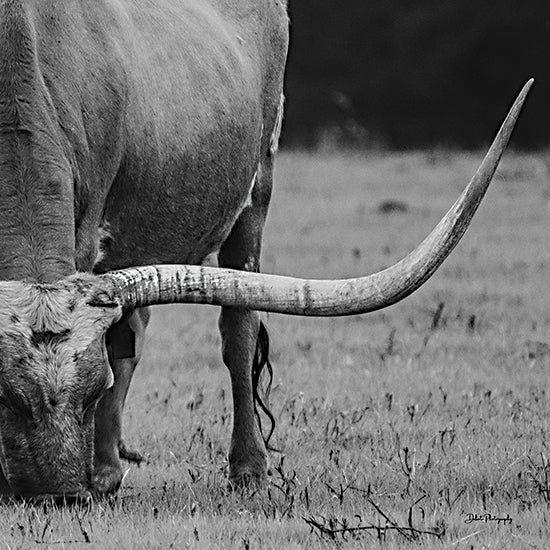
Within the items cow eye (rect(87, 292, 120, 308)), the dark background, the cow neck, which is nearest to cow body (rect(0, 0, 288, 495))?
the cow neck

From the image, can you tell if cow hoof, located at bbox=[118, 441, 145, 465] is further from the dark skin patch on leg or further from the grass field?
the dark skin patch on leg

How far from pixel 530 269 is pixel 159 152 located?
24.5ft

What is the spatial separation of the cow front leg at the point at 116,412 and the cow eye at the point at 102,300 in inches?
13.3

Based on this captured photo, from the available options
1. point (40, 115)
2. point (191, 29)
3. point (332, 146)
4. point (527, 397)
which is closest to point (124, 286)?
point (40, 115)

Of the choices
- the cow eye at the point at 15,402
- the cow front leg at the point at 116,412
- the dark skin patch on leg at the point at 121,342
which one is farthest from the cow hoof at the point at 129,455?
the cow eye at the point at 15,402

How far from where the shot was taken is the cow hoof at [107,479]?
6124 mm

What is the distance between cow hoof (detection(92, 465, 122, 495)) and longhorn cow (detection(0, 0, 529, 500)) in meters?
0.01

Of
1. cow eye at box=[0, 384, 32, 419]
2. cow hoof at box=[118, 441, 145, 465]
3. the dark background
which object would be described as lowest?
cow hoof at box=[118, 441, 145, 465]

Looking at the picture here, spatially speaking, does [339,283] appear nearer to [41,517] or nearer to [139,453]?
[41,517]

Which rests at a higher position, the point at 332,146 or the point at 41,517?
the point at 332,146

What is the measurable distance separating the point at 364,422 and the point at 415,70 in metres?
24.9

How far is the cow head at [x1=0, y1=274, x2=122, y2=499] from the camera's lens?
17.2ft

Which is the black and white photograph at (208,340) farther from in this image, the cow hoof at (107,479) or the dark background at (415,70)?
the dark background at (415,70)

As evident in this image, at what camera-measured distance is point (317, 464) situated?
692 cm
